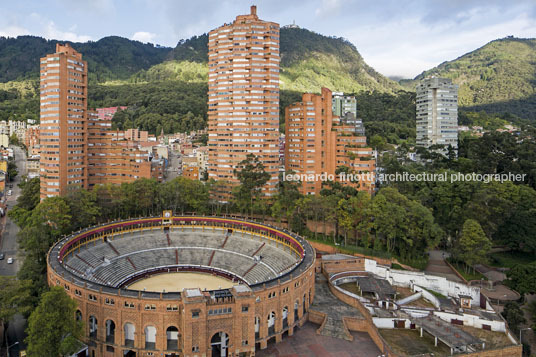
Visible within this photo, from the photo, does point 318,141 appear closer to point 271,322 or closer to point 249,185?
point 249,185

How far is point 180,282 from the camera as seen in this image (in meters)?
46.3

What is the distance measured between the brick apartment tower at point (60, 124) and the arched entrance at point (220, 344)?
41.0 metres

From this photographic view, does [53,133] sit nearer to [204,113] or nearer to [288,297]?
[288,297]

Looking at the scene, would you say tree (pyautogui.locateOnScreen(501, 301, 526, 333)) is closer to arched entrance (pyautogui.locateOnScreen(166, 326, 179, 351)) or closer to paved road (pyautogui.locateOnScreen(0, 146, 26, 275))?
arched entrance (pyautogui.locateOnScreen(166, 326, 179, 351))

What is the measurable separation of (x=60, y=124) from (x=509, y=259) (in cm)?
7000

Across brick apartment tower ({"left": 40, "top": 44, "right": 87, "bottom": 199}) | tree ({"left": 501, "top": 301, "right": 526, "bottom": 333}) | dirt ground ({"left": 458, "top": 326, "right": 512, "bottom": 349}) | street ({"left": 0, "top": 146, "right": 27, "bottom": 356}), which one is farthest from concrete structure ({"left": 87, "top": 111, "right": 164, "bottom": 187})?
tree ({"left": 501, "top": 301, "right": 526, "bottom": 333})

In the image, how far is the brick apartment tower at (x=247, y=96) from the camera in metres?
69.2

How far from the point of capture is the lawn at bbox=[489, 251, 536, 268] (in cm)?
5279

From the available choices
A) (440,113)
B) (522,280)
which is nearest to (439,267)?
(522,280)

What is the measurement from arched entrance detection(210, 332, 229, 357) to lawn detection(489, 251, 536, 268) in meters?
40.2

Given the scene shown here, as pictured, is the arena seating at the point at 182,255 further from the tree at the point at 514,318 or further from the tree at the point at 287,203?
the tree at the point at 514,318

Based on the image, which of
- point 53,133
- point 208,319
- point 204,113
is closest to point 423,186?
point 208,319

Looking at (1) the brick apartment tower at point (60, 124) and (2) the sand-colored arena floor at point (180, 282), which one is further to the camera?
(1) the brick apartment tower at point (60, 124)

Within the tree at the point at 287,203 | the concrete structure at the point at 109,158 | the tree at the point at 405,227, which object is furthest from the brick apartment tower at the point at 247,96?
the tree at the point at 405,227
